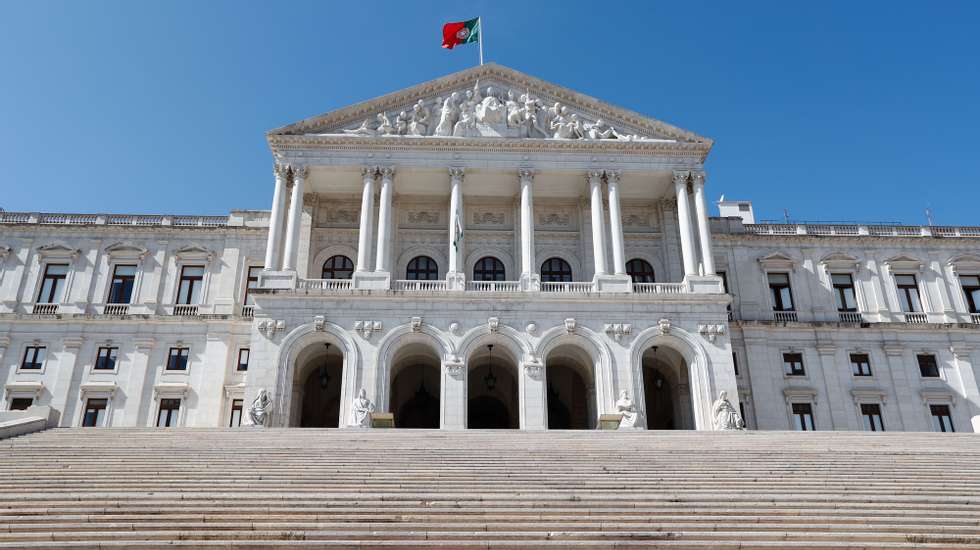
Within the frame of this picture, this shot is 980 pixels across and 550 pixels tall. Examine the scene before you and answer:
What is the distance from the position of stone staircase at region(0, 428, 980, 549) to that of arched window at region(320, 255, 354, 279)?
51.3 feet

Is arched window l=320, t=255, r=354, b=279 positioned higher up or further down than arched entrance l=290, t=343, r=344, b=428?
higher up

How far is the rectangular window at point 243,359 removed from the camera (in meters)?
38.3

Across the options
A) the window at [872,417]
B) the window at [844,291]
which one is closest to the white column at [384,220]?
the window at [844,291]

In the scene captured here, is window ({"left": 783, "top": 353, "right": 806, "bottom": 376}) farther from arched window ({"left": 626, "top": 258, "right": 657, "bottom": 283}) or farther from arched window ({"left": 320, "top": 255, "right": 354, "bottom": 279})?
arched window ({"left": 320, "top": 255, "right": 354, "bottom": 279})

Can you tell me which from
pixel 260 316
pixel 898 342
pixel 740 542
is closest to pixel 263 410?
pixel 260 316

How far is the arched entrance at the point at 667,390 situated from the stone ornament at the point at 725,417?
365 centimetres

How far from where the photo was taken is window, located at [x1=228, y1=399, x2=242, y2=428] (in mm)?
36969

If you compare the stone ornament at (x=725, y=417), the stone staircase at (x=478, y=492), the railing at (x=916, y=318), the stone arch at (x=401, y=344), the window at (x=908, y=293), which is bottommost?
the stone staircase at (x=478, y=492)

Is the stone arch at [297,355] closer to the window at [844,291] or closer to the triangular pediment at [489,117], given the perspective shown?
the triangular pediment at [489,117]

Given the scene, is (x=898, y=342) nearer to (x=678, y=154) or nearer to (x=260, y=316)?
(x=678, y=154)

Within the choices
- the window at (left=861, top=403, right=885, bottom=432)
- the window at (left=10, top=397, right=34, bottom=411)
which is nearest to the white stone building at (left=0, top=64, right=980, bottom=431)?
the window at (left=10, top=397, right=34, bottom=411)

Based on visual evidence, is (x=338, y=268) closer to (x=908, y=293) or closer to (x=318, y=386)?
(x=318, y=386)

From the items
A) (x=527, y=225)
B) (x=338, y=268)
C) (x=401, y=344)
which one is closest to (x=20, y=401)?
(x=338, y=268)

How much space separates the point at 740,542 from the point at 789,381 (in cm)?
2771
